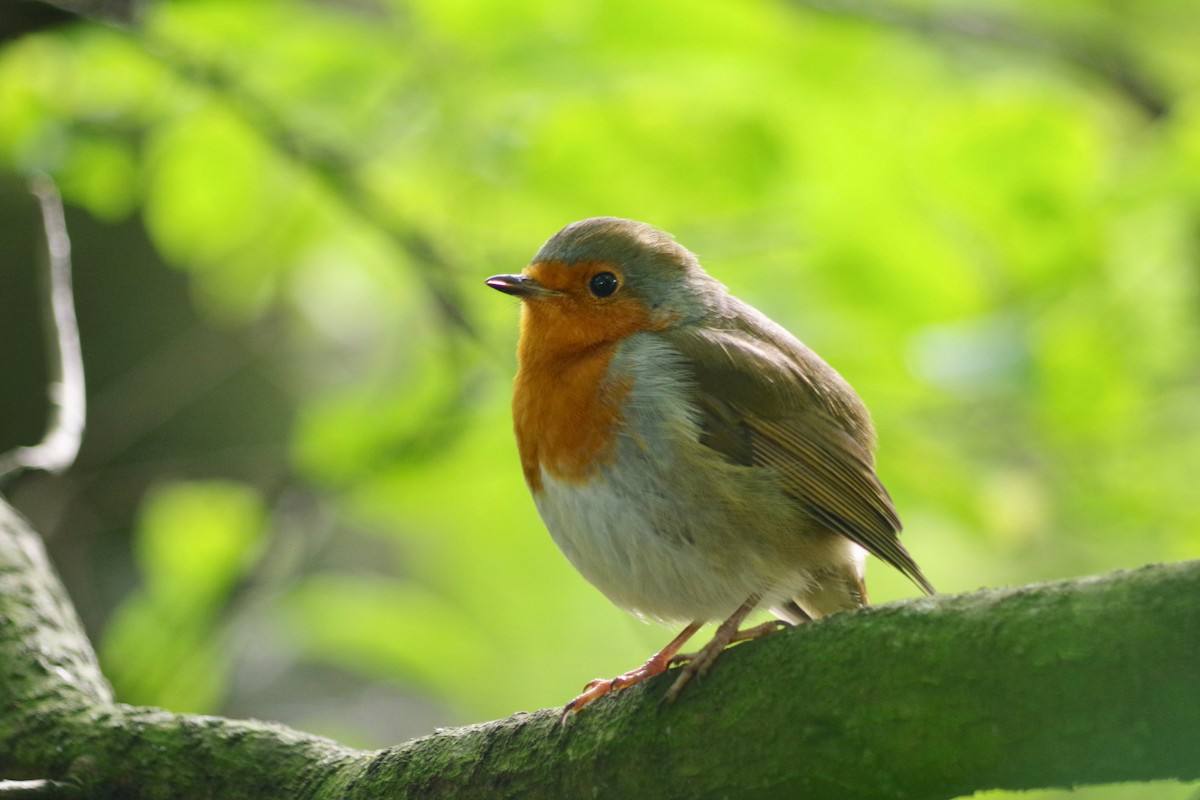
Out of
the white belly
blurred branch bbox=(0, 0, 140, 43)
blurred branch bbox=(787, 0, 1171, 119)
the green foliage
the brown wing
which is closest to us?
Answer: the white belly

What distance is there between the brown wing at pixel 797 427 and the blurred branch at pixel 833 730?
33.9 inches

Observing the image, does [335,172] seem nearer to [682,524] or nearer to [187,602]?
[187,602]

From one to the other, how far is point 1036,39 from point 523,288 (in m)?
3.08

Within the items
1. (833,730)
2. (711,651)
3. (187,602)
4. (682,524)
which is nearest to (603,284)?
(682,524)

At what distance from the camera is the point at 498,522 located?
197 inches

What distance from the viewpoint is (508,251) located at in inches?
168

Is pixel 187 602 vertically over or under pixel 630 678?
under

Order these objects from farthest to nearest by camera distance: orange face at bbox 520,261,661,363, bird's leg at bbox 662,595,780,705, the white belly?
orange face at bbox 520,261,661,363 → the white belly → bird's leg at bbox 662,595,780,705

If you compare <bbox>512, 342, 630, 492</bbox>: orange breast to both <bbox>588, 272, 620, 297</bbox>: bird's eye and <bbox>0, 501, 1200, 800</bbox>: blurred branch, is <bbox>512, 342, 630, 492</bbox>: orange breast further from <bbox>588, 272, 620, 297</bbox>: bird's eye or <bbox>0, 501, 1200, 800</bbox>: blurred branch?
<bbox>0, 501, 1200, 800</bbox>: blurred branch

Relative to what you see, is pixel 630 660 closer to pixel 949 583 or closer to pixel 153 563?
pixel 949 583

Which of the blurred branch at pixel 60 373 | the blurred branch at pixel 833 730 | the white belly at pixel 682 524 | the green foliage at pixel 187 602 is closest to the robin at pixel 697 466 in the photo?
the white belly at pixel 682 524

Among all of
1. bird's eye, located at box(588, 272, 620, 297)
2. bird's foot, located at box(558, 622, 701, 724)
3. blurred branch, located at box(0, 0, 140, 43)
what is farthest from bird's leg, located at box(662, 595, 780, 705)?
blurred branch, located at box(0, 0, 140, 43)

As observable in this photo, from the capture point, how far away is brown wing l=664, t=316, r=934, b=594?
3.06 metres

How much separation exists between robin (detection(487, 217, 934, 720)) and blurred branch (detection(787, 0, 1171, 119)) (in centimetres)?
164
